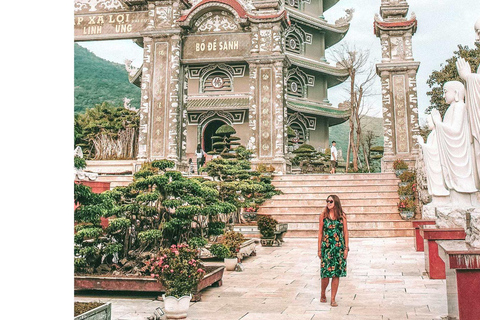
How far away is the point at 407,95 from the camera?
15859 mm

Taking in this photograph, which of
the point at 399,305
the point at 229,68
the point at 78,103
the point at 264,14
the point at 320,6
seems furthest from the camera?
the point at 78,103

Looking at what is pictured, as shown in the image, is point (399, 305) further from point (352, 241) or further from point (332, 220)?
point (352, 241)

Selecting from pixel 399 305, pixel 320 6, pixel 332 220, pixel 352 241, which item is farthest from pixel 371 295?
pixel 320 6

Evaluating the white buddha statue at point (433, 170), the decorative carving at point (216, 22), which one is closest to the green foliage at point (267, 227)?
the white buddha statue at point (433, 170)

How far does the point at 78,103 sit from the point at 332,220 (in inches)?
1701

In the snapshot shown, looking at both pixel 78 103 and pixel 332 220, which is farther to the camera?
pixel 78 103

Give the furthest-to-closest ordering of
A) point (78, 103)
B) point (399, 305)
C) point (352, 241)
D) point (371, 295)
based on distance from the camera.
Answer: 1. point (78, 103)
2. point (352, 241)
3. point (371, 295)
4. point (399, 305)

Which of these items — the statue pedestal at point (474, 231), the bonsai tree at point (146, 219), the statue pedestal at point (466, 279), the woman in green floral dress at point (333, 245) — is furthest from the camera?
the bonsai tree at point (146, 219)

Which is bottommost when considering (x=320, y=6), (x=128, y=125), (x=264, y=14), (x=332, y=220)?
(x=332, y=220)

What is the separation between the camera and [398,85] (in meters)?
16.0

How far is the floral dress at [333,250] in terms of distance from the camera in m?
4.60

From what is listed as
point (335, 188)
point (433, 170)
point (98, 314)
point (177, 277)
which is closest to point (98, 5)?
point (335, 188)

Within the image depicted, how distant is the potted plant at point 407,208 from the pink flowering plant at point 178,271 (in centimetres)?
768

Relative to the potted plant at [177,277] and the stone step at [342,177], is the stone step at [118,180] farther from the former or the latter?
the potted plant at [177,277]
